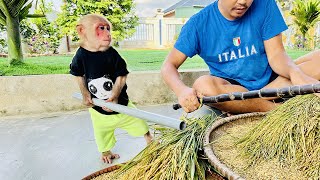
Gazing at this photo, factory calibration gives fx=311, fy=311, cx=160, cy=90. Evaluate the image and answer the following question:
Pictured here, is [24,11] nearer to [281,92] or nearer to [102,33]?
[102,33]

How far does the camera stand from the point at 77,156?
2.25 metres

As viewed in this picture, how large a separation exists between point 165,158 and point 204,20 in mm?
983

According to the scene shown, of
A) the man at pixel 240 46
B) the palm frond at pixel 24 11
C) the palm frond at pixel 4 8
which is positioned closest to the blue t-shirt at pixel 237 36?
the man at pixel 240 46

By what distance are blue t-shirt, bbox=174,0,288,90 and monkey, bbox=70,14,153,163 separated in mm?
535

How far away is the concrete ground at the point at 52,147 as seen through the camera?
2029 millimetres

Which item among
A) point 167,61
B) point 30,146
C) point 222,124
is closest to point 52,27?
point 30,146

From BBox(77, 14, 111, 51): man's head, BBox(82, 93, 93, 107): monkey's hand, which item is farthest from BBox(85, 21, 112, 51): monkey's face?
BBox(82, 93, 93, 107): monkey's hand

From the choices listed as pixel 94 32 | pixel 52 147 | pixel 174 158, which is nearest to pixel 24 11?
pixel 52 147

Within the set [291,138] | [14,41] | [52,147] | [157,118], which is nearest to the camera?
[291,138]

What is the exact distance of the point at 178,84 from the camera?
153cm

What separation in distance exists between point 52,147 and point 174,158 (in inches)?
66.1

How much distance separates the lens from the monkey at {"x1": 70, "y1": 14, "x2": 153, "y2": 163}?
202 cm

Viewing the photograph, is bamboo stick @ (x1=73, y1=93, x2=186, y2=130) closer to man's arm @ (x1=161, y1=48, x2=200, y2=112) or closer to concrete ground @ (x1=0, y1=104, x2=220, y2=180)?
man's arm @ (x1=161, y1=48, x2=200, y2=112)

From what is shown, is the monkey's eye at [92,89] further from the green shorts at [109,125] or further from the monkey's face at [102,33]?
the monkey's face at [102,33]
